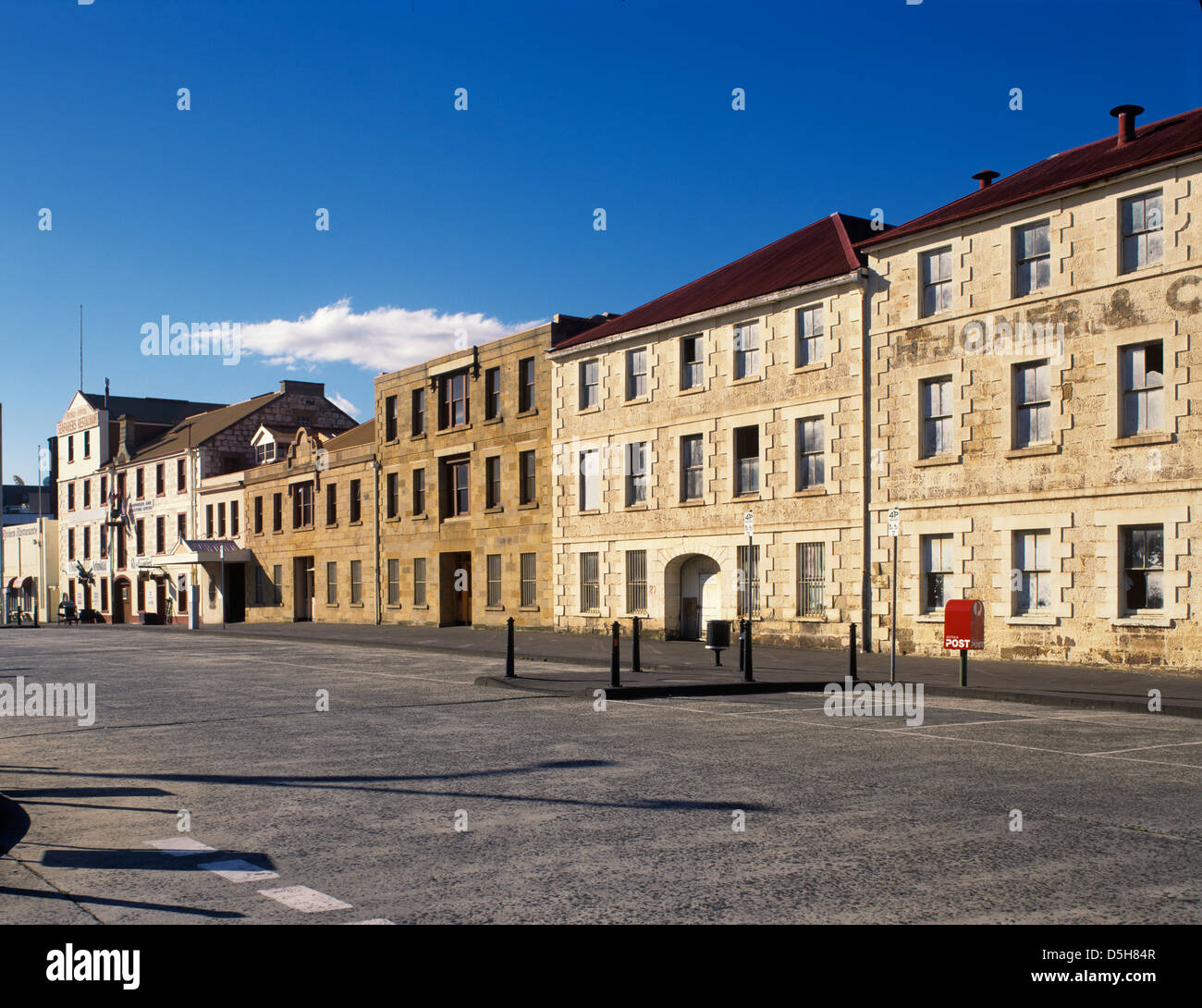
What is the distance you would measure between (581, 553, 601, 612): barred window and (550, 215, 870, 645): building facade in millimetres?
56

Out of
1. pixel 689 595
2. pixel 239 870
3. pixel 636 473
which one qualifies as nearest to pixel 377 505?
pixel 636 473

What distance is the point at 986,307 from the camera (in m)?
24.1

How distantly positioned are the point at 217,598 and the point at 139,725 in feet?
157

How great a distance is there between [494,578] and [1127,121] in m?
24.2

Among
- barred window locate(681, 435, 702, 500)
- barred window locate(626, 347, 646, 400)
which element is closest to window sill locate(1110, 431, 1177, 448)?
barred window locate(681, 435, 702, 500)

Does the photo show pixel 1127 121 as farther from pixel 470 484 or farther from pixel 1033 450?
pixel 470 484

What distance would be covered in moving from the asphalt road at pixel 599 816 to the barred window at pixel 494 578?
80.3ft

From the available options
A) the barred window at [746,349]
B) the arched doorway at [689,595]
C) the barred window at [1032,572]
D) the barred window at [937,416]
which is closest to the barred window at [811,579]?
the arched doorway at [689,595]

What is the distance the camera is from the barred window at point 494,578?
4022 cm

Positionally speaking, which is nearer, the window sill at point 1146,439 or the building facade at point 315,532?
the window sill at point 1146,439

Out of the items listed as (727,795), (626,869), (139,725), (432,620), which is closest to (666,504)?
(432,620)

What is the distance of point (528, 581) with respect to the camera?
127ft

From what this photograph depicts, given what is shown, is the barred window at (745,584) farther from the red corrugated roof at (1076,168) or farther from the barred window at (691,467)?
the red corrugated roof at (1076,168)

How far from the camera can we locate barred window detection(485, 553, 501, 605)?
40.2m
